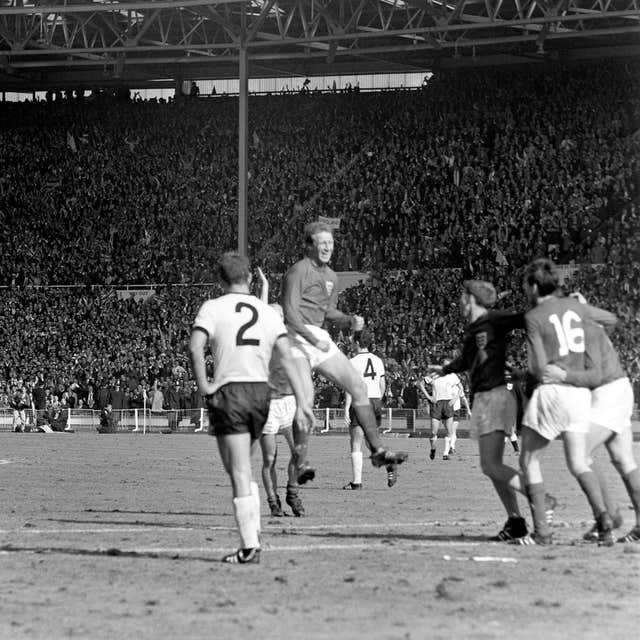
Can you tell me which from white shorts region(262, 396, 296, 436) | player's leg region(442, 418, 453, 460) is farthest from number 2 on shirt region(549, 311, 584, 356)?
player's leg region(442, 418, 453, 460)

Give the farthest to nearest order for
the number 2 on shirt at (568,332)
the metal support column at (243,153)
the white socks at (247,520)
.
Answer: the metal support column at (243,153)
the number 2 on shirt at (568,332)
the white socks at (247,520)

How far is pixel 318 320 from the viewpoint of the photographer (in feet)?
39.7

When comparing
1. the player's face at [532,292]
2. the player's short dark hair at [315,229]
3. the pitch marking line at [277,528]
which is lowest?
the pitch marking line at [277,528]

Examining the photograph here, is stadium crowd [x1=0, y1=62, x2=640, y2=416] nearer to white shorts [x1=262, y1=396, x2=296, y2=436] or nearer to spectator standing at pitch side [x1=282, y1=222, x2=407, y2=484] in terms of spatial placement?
white shorts [x1=262, y1=396, x2=296, y2=436]

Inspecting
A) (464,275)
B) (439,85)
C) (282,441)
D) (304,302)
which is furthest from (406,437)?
(304,302)

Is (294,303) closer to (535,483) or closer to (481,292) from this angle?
(481,292)

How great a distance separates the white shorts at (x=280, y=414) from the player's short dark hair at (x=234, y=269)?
14.6 feet

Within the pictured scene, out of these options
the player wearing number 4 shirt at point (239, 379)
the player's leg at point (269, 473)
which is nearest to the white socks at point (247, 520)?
the player wearing number 4 shirt at point (239, 379)

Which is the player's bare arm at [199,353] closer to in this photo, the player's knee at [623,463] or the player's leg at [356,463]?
the player's knee at [623,463]

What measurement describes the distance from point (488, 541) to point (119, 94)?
160 ft

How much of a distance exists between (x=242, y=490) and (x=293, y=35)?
143 ft

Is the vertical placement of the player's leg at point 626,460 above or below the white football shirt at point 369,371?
below

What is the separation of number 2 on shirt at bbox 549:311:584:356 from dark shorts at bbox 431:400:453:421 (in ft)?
58.6

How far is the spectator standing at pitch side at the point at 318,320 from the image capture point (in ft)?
38.6
